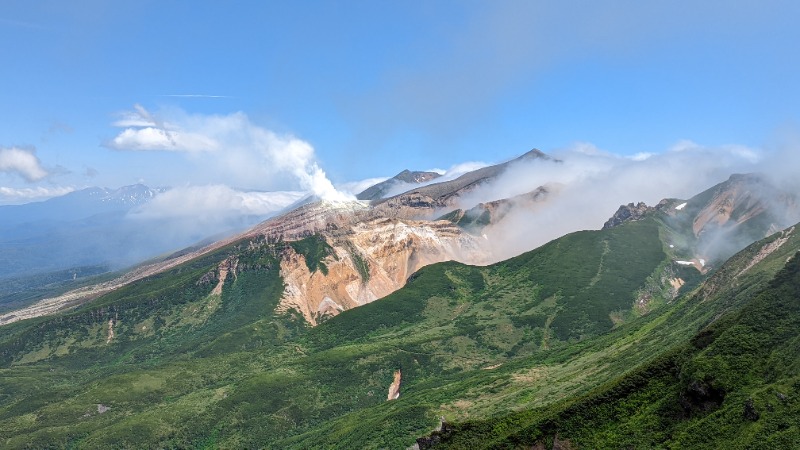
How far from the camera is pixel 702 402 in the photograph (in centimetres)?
7631

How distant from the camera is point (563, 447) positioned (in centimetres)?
7781

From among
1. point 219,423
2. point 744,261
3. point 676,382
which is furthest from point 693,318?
point 219,423

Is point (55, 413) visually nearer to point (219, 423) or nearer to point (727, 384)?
point (219, 423)

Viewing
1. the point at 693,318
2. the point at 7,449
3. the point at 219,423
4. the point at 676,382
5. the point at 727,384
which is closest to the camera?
the point at 727,384

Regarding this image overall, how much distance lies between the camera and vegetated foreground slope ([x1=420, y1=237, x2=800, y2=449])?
68125 mm

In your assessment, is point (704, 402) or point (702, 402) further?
point (702, 402)

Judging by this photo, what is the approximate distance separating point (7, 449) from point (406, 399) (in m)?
130

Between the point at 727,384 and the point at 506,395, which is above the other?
the point at 727,384

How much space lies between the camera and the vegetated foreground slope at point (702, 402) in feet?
224

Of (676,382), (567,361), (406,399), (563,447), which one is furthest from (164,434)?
(676,382)

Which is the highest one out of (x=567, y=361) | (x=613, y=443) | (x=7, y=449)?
(x=7, y=449)

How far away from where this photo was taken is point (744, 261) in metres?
177

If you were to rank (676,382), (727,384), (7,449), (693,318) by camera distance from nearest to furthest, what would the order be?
(727,384) < (676,382) < (693,318) < (7,449)

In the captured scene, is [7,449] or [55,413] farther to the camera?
[55,413]
